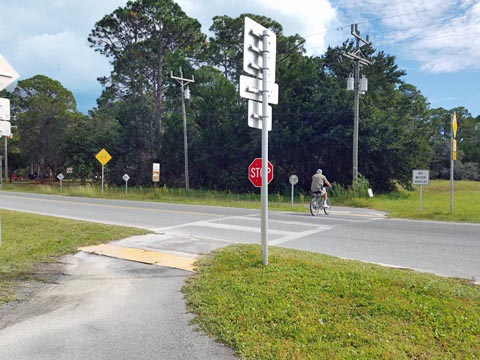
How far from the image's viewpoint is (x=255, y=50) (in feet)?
18.6

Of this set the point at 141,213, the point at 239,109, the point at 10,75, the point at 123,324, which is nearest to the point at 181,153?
the point at 239,109

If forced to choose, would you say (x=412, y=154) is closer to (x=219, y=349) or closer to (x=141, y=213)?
(x=141, y=213)

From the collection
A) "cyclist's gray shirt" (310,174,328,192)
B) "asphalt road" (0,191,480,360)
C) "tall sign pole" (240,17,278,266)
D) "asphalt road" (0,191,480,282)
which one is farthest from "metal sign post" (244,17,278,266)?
"cyclist's gray shirt" (310,174,328,192)

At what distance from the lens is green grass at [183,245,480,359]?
3439mm

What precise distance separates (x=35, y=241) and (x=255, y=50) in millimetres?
6376

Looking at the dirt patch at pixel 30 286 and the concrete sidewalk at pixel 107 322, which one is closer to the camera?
the concrete sidewalk at pixel 107 322

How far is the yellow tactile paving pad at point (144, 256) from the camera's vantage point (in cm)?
679

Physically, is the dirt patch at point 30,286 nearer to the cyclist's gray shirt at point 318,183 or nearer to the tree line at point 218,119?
the cyclist's gray shirt at point 318,183

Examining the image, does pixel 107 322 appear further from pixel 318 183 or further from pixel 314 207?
pixel 318 183

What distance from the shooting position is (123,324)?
423 centimetres

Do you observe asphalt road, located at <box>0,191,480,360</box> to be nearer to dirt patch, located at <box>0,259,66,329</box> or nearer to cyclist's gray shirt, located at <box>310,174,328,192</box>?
dirt patch, located at <box>0,259,66,329</box>

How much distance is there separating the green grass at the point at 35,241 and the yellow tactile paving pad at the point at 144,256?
49cm

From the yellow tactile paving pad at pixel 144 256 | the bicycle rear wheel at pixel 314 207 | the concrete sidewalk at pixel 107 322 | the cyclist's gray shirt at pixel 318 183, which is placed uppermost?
the cyclist's gray shirt at pixel 318 183

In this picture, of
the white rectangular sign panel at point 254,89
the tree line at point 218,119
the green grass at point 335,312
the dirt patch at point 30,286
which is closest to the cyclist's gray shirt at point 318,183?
the green grass at point 335,312
